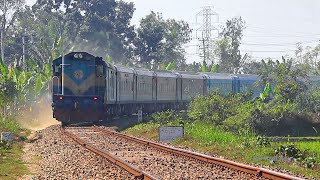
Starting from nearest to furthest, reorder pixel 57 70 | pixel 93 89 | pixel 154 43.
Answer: pixel 93 89 → pixel 57 70 → pixel 154 43

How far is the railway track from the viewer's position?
1234 centimetres

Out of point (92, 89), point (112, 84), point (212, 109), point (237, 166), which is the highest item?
point (112, 84)

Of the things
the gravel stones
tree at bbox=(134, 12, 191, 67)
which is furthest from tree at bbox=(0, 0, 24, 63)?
the gravel stones

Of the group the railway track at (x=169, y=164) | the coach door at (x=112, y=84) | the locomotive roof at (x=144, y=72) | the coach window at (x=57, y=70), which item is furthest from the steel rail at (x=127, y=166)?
the locomotive roof at (x=144, y=72)

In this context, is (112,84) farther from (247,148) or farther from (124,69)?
(247,148)

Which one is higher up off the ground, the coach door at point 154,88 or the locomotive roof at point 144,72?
the locomotive roof at point 144,72

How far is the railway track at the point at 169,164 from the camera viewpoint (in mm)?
12344

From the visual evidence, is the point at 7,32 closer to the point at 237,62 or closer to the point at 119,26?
the point at 119,26

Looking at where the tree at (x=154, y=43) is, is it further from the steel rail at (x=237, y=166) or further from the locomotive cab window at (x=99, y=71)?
the steel rail at (x=237, y=166)

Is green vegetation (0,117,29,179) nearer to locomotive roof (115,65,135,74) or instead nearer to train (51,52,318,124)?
train (51,52,318,124)

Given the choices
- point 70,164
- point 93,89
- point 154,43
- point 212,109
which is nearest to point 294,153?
point 70,164

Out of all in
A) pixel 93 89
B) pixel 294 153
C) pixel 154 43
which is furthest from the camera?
pixel 154 43

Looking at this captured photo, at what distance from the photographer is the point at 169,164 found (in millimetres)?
14312

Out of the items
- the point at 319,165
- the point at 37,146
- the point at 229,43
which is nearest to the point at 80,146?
the point at 37,146
